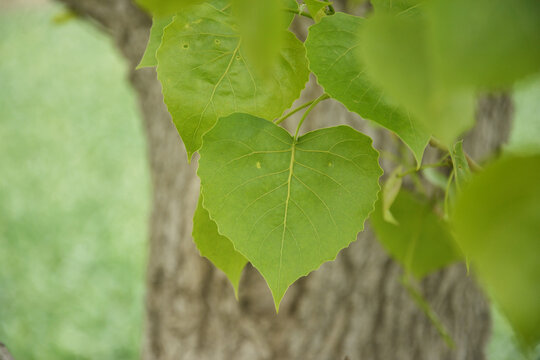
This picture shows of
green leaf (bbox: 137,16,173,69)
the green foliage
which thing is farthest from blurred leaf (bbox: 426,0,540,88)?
green leaf (bbox: 137,16,173,69)

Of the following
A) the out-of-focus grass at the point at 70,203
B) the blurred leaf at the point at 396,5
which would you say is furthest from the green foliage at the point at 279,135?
the out-of-focus grass at the point at 70,203

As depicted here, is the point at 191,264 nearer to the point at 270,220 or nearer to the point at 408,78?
the point at 270,220

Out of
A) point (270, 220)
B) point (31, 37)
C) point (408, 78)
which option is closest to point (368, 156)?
Result: point (270, 220)

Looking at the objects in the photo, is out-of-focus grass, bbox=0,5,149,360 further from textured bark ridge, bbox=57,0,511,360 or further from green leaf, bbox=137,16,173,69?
green leaf, bbox=137,16,173,69

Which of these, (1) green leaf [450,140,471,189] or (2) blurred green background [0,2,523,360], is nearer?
(1) green leaf [450,140,471,189]

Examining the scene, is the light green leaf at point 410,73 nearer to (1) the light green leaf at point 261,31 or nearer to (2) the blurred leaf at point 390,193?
(1) the light green leaf at point 261,31

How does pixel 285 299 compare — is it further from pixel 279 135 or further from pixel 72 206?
pixel 72 206
